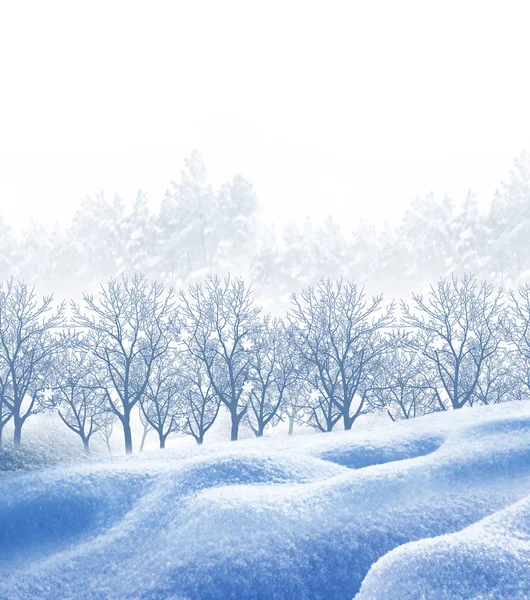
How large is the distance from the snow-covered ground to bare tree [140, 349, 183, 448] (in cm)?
1279

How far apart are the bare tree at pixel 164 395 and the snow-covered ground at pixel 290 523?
12793mm

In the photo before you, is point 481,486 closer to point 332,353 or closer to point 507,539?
point 507,539

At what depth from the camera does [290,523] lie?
11.3 meters

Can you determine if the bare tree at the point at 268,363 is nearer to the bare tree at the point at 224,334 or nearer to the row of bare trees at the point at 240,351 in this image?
the row of bare trees at the point at 240,351

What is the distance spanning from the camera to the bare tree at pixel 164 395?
30.2 m

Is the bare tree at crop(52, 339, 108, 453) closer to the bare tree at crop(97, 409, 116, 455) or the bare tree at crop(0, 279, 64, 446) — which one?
the bare tree at crop(0, 279, 64, 446)

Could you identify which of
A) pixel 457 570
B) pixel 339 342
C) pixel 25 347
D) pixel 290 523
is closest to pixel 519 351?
pixel 339 342

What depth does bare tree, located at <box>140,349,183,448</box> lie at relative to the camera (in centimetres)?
3016

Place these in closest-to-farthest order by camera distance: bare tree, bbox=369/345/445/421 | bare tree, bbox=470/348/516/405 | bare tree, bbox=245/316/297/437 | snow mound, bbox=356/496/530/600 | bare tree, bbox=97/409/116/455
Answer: snow mound, bbox=356/496/530/600, bare tree, bbox=245/316/297/437, bare tree, bbox=369/345/445/421, bare tree, bbox=470/348/516/405, bare tree, bbox=97/409/116/455

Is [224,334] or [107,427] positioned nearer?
[224,334]

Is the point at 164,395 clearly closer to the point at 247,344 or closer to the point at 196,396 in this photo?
the point at 196,396

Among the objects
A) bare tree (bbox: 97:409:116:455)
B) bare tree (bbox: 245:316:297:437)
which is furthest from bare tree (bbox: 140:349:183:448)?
bare tree (bbox: 245:316:297:437)

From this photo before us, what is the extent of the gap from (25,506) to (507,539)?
40.4 ft

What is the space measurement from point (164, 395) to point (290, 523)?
22.0 m
